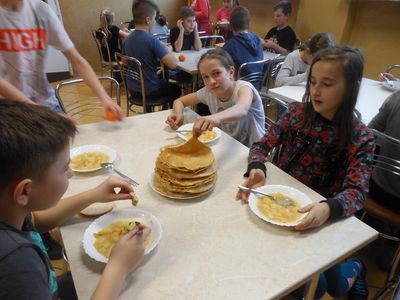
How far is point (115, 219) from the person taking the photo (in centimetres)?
94

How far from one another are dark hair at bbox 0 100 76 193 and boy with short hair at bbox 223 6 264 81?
8.70 ft

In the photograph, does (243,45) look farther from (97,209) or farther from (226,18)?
(226,18)

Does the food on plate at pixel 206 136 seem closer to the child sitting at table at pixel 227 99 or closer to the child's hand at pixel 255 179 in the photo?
the child sitting at table at pixel 227 99

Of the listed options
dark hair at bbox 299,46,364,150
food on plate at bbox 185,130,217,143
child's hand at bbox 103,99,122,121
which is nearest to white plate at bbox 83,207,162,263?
food on plate at bbox 185,130,217,143

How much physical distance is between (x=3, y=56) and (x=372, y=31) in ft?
13.4

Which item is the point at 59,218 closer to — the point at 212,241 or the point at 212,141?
the point at 212,241

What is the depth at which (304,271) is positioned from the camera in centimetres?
79

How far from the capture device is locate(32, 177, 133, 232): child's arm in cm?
93

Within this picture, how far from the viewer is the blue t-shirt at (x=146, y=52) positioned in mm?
2998

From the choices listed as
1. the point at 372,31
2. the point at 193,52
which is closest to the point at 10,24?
the point at 193,52

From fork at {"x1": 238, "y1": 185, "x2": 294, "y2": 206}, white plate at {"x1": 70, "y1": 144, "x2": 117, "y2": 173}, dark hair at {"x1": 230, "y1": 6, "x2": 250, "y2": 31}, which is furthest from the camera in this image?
dark hair at {"x1": 230, "y1": 6, "x2": 250, "y2": 31}

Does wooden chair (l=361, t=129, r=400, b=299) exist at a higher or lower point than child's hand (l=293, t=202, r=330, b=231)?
lower

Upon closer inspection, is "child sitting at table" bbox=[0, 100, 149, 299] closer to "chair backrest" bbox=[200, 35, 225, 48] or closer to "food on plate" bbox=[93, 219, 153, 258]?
"food on plate" bbox=[93, 219, 153, 258]

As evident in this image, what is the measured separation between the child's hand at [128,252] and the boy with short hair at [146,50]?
248 cm
